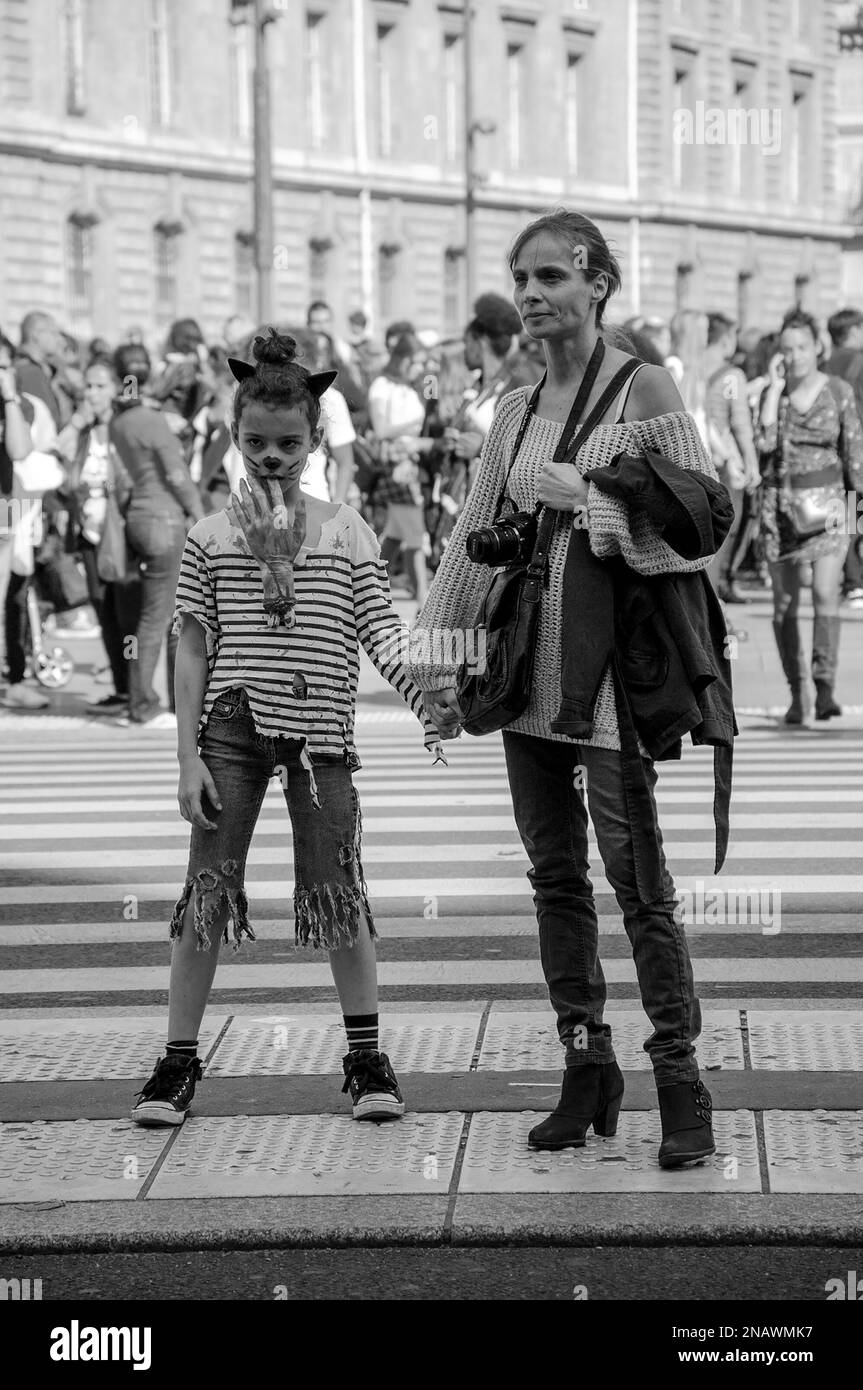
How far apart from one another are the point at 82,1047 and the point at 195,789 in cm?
96

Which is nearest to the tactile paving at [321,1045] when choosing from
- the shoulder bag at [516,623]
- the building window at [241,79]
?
the shoulder bag at [516,623]

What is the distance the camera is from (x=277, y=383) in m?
5.05

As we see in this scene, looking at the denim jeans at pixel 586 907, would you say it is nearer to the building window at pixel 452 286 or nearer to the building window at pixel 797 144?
the building window at pixel 452 286

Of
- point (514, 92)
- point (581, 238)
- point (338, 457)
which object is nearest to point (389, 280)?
point (514, 92)

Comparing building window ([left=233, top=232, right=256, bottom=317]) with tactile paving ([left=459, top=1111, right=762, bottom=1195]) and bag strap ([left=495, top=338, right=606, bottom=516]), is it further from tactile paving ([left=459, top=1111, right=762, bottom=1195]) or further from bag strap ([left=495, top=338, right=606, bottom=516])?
tactile paving ([left=459, top=1111, right=762, bottom=1195])

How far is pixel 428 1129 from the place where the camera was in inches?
194

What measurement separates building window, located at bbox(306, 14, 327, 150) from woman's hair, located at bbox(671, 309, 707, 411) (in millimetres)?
35799

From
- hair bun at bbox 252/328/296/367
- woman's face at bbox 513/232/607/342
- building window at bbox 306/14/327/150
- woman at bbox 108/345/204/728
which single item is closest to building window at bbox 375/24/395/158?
building window at bbox 306/14/327/150

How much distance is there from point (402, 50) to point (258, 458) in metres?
49.2

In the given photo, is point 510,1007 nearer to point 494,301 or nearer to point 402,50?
point 494,301

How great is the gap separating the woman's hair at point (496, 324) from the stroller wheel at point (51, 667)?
4404 millimetres

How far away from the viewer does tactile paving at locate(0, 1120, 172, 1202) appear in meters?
4.56

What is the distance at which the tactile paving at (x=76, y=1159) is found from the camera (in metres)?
4.56

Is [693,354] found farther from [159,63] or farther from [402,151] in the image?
[402,151]
